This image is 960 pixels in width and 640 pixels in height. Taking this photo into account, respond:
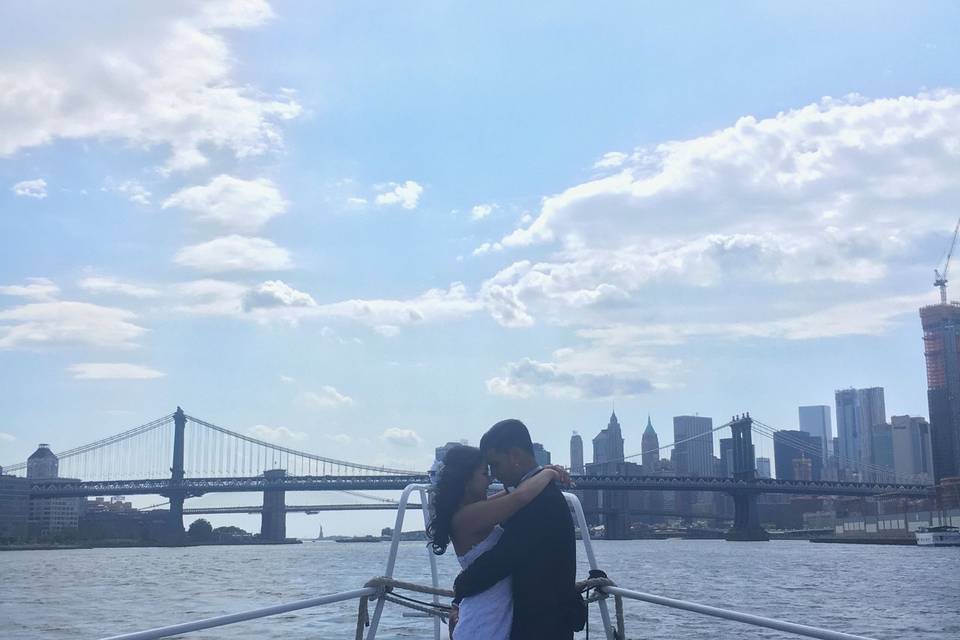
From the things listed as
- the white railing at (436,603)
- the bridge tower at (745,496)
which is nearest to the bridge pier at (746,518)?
the bridge tower at (745,496)

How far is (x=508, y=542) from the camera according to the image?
301cm

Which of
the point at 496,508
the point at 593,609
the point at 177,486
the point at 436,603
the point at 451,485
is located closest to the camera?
the point at 496,508

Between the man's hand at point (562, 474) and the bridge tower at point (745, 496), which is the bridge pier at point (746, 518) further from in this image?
the man's hand at point (562, 474)

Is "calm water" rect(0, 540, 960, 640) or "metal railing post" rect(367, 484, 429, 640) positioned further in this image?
"calm water" rect(0, 540, 960, 640)

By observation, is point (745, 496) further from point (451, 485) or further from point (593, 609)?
point (451, 485)

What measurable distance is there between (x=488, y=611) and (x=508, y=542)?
8.2 inches

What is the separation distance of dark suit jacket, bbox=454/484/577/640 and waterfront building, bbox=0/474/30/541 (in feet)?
263

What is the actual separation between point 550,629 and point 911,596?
2956 cm

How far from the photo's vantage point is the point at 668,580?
114ft

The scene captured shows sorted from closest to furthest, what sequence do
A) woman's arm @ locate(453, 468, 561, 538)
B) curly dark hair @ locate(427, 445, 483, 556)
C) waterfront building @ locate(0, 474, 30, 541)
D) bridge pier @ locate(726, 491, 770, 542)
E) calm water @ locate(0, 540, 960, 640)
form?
woman's arm @ locate(453, 468, 561, 538) → curly dark hair @ locate(427, 445, 483, 556) → calm water @ locate(0, 540, 960, 640) → waterfront building @ locate(0, 474, 30, 541) → bridge pier @ locate(726, 491, 770, 542)

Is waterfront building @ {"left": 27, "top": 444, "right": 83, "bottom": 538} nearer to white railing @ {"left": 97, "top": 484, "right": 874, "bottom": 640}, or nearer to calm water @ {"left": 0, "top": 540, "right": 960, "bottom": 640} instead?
calm water @ {"left": 0, "top": 540, "right": 960, "bottom": 640}

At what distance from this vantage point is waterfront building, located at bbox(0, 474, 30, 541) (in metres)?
78.1

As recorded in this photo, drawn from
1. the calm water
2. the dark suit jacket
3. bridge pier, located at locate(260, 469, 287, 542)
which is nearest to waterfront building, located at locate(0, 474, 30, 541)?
bridge pier, located at locate(260, 469, 287, 542)

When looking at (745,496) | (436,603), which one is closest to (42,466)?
(745,496)
